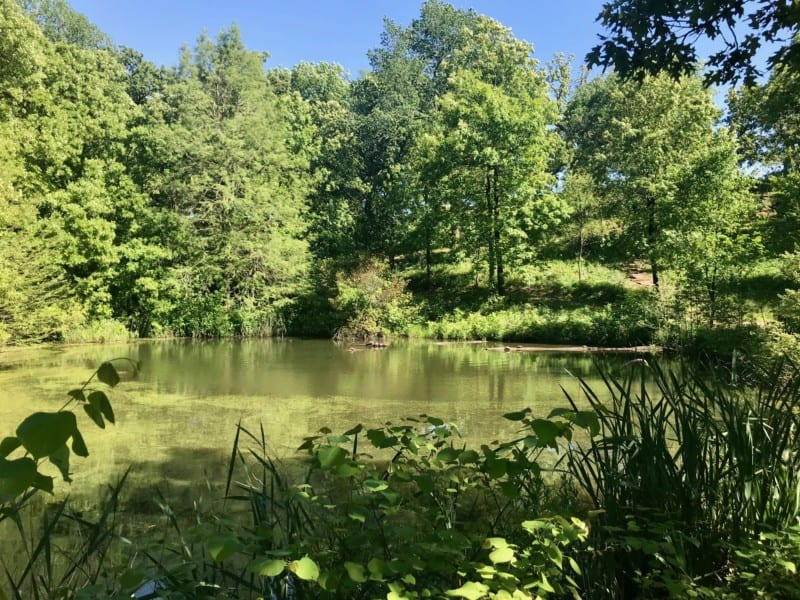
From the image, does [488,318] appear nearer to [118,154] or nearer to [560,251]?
[560,251]

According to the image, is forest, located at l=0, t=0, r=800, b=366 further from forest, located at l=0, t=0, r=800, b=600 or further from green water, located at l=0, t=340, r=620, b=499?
green water, located at l=0, t=340, r=620, b=499

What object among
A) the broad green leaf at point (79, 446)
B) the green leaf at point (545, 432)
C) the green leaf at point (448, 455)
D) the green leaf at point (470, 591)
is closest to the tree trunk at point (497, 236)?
the green leaf at point (448, 455)

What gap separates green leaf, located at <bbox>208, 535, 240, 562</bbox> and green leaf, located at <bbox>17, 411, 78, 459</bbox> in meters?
0.37

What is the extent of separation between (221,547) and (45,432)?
1.36 feet

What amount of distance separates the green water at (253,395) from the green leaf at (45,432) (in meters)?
1.66

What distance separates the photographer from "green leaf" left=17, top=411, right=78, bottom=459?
0.80 meters

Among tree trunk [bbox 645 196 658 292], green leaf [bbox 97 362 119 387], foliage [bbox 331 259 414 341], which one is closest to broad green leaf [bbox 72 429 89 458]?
green leaf [bbox 97 362 119 387]

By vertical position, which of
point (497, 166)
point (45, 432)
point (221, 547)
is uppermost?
point (497, 166)

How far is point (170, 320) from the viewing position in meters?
18.2

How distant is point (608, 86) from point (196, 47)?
16.9 meters

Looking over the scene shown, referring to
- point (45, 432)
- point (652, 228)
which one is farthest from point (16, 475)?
point (652, 228)

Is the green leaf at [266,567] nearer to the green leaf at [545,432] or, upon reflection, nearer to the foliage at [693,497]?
the green leaf at [545,432]

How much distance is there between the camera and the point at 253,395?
318 inches

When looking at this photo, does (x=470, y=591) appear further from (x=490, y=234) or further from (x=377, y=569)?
(x=490, y=234)
